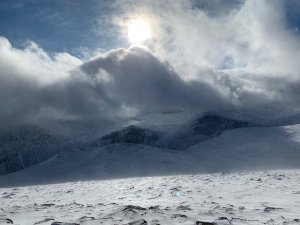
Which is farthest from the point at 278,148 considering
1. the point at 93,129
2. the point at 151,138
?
the point at 93,129

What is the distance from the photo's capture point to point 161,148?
140 metres

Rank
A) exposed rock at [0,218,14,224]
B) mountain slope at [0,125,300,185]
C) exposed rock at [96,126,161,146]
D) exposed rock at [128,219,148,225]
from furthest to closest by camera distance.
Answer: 1. exposed rock at [96,126,161,146]
2. mountain slope at [0,125,300,185]
3. exposed rock at [0,218,14,224]
4. exposed rock at [128,219,148,225]

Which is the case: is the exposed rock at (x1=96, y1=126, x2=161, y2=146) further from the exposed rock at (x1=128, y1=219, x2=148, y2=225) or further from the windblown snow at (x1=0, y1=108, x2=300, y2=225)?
the exposed rock at (x1=128, y1=219, x2=148, y2=225)

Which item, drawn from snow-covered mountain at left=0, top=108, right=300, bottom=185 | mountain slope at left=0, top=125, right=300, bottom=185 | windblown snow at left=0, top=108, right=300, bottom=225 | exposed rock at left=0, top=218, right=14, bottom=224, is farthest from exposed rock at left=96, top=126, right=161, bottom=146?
exposed rock at left=0, top=218, right=14, bottom=224

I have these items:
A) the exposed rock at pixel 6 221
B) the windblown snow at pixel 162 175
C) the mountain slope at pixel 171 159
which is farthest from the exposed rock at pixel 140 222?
the mountain slope at pixel 171 159

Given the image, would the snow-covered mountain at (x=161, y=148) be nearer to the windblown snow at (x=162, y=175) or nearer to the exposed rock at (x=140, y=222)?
the windblown snow at (x=162, y=175)

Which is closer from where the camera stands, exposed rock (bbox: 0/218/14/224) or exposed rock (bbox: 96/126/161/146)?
exposed rock (bbox: 0/218/14/224)

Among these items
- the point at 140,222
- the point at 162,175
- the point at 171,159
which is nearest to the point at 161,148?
the point at 171,159

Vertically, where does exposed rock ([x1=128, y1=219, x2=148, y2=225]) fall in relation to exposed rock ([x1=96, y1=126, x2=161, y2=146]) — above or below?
below

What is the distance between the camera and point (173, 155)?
111500 millimetres

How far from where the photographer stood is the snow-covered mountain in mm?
96062

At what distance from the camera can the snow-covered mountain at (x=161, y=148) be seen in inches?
3782

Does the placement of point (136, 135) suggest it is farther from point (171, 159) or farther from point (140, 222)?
point (140, 222)

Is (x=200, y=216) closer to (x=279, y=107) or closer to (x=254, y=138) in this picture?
(x=254, y=138)
